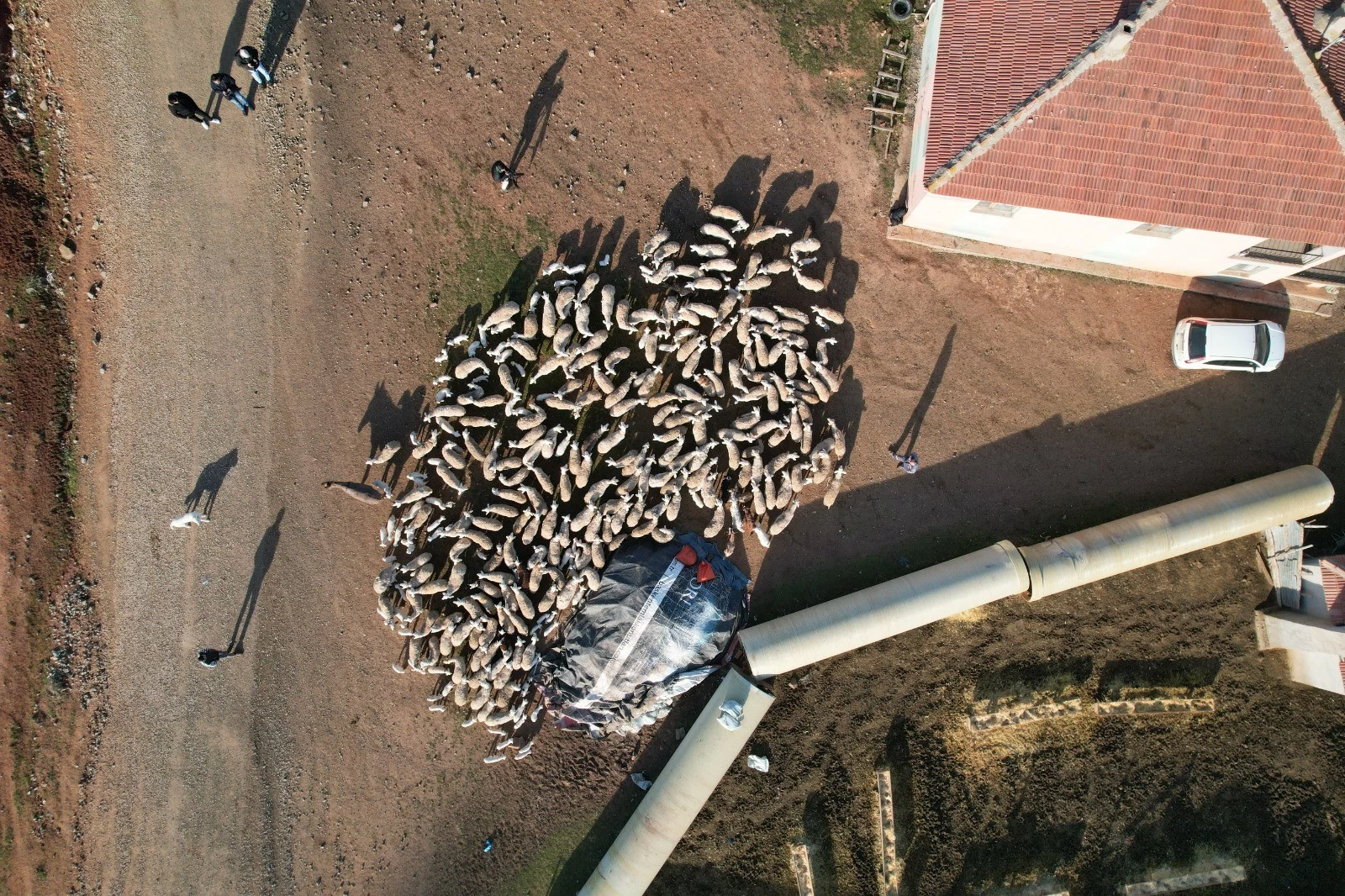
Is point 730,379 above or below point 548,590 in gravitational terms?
above

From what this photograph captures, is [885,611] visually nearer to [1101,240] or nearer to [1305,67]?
[1101,240]

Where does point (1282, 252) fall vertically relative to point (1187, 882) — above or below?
above

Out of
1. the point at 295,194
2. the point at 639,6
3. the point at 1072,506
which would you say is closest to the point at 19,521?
the point at 295,194

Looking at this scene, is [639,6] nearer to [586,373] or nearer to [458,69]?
[458,69]

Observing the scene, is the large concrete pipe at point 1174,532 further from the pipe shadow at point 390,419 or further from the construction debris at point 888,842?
the pipe shadow at point 390,419

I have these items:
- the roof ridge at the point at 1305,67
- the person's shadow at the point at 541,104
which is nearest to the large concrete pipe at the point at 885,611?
the roof ridge at the point at 1305,67

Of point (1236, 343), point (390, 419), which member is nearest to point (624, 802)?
point (390, 419)
